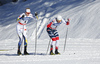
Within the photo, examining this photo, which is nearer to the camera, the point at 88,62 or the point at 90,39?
the point at 88,62

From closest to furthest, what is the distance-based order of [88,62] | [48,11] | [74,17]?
[88,62] < [74,17] < [48,11]

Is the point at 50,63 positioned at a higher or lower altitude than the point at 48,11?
lower

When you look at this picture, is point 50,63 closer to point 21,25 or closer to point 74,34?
point 21,25

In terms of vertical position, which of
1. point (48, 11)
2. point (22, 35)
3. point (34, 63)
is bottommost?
point (34, 63)

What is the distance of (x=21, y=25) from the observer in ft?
31.3

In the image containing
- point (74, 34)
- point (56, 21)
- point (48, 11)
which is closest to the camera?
point (56, 21)

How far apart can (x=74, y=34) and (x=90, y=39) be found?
151cm

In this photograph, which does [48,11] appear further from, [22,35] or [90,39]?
[22,35]

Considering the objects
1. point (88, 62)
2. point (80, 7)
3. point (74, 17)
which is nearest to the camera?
point (88, 62)

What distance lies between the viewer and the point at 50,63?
23.8 feet

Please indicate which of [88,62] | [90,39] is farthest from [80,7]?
[88,62]

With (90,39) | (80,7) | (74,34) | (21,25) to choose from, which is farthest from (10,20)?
(21,25)

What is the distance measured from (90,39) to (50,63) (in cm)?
751

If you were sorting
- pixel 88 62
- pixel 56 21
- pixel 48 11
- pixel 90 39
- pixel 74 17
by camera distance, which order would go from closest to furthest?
pixel 88 62
pixel 56 21
pixel 90 39
pixel 74 17
pixel 48 11
